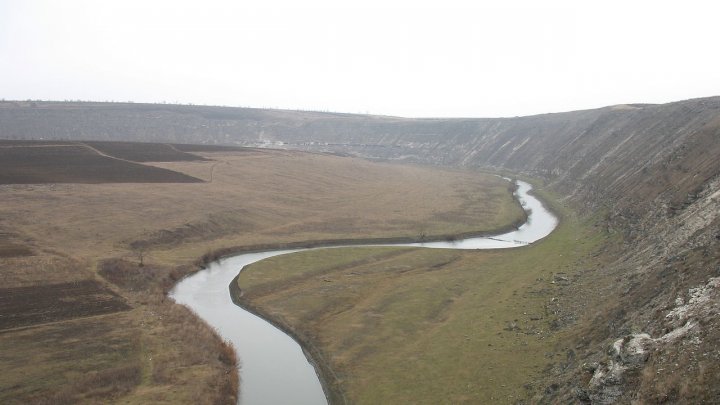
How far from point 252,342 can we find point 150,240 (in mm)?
34093

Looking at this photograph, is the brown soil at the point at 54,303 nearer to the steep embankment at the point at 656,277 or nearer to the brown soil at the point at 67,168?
the steep embankment at the point at 656,277

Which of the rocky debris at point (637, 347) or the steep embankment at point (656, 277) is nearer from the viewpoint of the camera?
the steep embankment at point (656, 277)

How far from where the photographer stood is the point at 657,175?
69688 mm

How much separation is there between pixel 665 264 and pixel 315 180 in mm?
106045

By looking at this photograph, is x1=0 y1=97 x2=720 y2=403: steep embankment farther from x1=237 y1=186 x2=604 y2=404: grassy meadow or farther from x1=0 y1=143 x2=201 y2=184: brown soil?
x1=0 y1=143 x2=201 y2=184: brown soil

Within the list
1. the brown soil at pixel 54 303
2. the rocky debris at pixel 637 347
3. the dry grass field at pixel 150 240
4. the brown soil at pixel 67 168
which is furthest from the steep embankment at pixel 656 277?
the brown soil at pixel 67 168

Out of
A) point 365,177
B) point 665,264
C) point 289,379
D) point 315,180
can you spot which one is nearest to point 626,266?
point 665,264

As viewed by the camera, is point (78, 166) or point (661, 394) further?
point (78, 166)

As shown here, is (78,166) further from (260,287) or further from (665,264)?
(665,264)

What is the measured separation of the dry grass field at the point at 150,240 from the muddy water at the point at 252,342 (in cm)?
182

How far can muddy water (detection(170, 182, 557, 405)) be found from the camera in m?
35.0

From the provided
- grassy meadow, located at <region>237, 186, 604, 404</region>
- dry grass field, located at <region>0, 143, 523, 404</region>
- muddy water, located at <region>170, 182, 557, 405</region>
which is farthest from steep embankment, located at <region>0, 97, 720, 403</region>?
dry grass field, located at <region>0, 143, 523, 404</region>

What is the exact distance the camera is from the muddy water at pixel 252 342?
3503 centimetres

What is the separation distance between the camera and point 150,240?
232 feet
